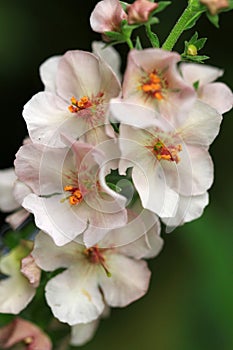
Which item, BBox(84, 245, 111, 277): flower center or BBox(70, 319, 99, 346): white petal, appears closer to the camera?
BBox(84, 245, 111, 277): flower center

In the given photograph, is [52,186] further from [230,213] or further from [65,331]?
[230,213]

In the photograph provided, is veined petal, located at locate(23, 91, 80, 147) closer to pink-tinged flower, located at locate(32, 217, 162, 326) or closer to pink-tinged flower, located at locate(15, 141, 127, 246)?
pink-tinged flower, located at locate(15, 141, 127, 246)

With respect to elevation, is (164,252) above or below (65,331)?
below

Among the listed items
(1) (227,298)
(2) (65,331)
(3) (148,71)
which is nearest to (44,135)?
(3) (148,71)

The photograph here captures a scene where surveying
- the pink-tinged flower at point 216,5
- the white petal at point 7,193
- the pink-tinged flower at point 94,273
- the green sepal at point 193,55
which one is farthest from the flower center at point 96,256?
the pink-tinged flower at point 216,5

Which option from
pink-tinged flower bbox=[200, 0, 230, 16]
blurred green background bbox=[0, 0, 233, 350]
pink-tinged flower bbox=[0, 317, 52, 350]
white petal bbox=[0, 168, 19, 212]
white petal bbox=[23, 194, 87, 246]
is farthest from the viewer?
blurred green background bbox=[0, 0, 233, 350]

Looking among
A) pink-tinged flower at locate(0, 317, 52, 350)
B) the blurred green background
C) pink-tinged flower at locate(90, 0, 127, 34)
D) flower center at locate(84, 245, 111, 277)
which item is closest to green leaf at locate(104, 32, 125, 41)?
pink-tinged flower at locate(90, 0, 127, 34)

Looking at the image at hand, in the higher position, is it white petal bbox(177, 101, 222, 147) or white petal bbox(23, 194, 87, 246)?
white petal bbox(177, 101, 222, 147)

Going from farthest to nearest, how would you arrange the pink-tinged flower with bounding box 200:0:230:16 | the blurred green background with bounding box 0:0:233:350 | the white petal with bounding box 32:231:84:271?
the blurred green background with bounding box 0:0:233:350, the white petal with bounding box 32:231:84:271, the pink-tinged flower with bounding box 200:0:230:16

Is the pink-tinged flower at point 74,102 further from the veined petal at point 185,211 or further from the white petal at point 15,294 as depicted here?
the white petal at point 15,294
